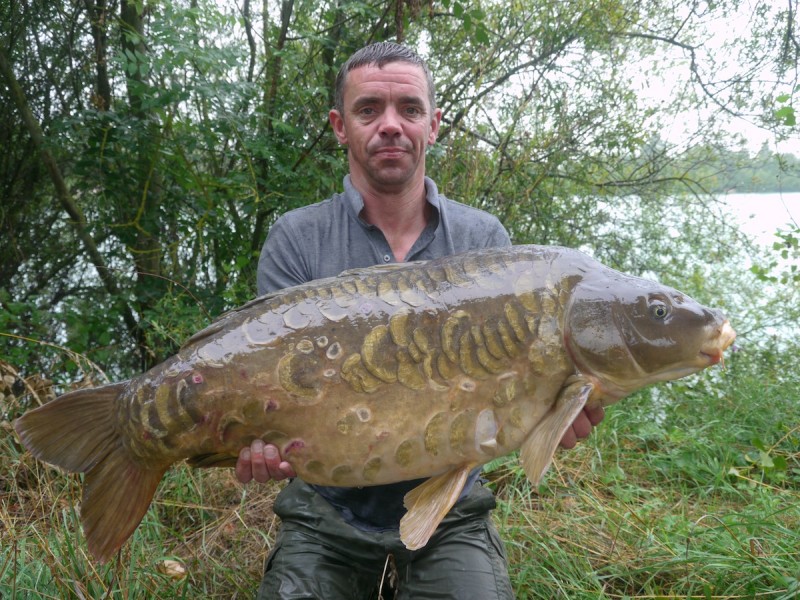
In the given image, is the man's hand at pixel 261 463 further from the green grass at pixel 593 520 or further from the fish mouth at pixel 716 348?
the fish mouth at pixel 716 348

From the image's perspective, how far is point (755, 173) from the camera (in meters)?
4.50

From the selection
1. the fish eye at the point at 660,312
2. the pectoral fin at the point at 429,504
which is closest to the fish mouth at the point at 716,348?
the fish eye at the point at 660,312

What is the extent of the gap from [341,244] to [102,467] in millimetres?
858

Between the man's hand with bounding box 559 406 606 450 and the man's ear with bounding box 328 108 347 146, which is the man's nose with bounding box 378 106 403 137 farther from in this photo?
the man's hand with bounding box 559 406 606 450

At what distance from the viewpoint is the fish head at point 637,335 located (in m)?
1.38

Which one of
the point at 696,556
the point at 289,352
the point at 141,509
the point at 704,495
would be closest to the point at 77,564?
the point at 141,509

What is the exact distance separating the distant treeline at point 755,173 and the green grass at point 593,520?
57.8 inches

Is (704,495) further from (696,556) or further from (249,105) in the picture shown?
(249,105)

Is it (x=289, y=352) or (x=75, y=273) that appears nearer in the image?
(x=289, y=352)

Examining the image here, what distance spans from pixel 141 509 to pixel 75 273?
3.38m

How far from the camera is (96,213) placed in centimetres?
419

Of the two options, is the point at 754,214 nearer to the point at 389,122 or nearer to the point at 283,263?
the point at 389,122

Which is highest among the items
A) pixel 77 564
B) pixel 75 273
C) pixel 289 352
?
pixel 289 352

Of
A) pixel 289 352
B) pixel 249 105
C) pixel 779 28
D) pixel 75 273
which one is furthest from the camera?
pixel 75 273
